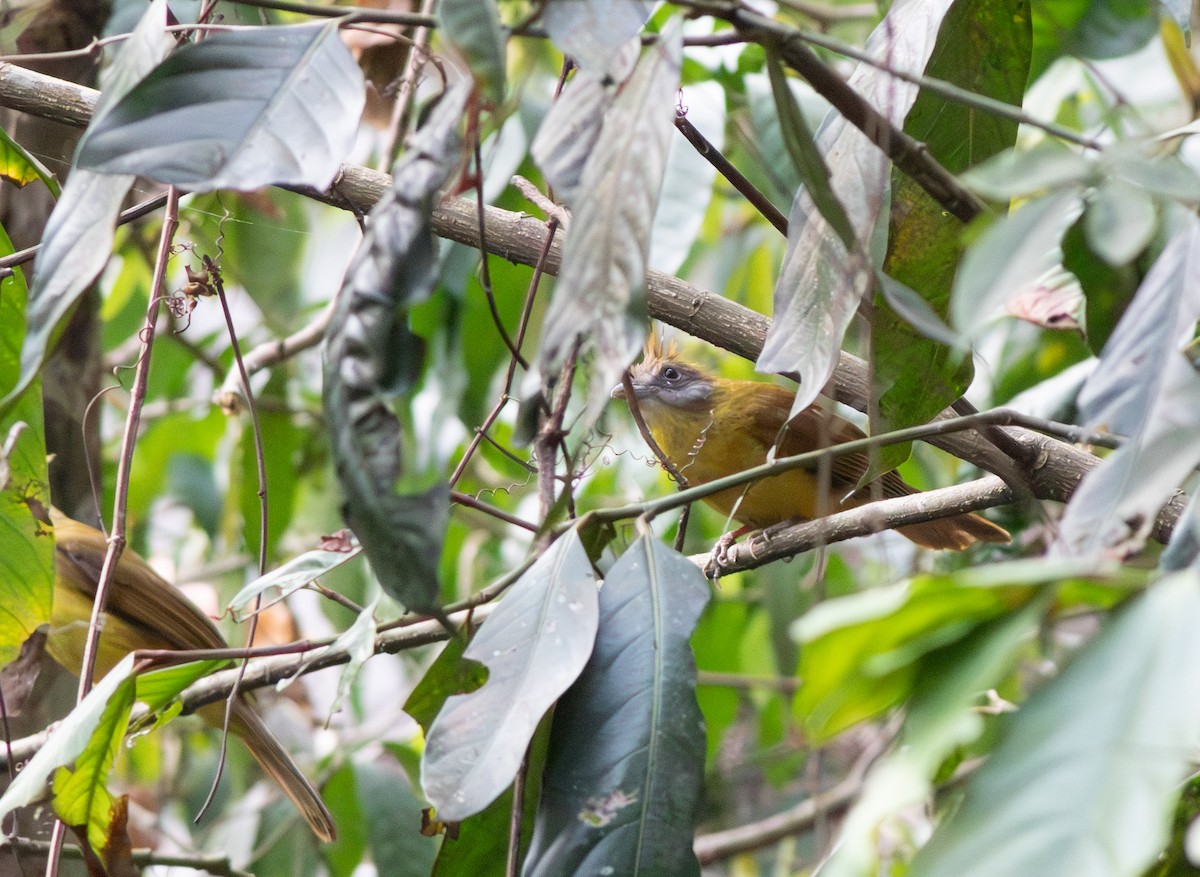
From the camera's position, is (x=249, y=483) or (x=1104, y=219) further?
(x=249, y=483)

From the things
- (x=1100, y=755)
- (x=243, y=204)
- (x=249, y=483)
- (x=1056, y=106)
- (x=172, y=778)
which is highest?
(x=1056, y=106)

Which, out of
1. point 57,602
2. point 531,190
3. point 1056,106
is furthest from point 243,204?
point 1056,106

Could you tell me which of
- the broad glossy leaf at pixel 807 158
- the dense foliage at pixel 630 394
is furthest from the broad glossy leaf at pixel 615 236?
the broad glossy leaf at pixel 807 158

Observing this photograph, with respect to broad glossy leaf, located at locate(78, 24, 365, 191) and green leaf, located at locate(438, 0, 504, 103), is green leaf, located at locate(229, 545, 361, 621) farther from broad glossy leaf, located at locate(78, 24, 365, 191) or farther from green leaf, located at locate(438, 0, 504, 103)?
green leaf, located at locate(438, 0, 504, 103)

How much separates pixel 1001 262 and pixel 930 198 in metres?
0.94

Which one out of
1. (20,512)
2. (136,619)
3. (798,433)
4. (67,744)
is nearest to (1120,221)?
(67,744)

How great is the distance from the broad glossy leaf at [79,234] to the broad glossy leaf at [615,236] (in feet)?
1.63

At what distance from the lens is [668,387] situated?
394 centimetres

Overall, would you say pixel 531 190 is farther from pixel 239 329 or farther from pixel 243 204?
pixel 239 329

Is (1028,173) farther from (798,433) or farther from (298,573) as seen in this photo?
(798,433)

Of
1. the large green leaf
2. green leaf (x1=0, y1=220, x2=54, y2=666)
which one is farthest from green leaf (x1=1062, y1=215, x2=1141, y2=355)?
green leaf (x1=0, y1=220, x2=54, y2=666)

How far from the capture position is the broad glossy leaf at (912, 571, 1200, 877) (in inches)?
26.4

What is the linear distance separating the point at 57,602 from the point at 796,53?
324 cm

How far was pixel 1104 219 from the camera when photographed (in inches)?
34.9
